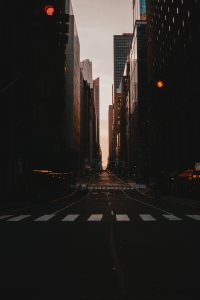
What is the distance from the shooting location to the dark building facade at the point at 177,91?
57.9 m

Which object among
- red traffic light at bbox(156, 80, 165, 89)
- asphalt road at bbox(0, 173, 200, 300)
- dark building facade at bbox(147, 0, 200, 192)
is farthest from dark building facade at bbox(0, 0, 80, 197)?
dark building facade at bbox(147, 0, 200, 192)

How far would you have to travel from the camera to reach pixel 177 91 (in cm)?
7056

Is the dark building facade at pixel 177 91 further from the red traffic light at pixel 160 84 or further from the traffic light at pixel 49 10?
the traffic light at pixel 49 10

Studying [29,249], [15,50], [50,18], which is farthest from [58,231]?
[15,50]

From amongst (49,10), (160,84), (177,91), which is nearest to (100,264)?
(49,10)

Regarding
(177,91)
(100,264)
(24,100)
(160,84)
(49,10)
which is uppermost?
(177,91)

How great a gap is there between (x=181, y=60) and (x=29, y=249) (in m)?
57.1

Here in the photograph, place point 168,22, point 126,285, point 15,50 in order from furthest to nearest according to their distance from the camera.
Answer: point 168,22, point 15,50, point 126,285

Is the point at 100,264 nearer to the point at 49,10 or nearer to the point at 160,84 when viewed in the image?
the point at 49,10

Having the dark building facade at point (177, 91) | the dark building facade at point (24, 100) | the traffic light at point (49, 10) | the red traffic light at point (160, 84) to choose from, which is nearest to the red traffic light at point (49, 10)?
the traffic light at point (49, 10)

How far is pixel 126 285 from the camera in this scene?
6750mm

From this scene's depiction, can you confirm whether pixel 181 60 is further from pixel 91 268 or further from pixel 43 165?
pixel 91 268

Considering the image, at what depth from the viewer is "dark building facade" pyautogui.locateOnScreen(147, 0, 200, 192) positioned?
57.9 m

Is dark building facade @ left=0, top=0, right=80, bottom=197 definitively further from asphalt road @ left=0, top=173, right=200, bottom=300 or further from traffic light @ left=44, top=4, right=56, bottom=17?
asphalt road @ left=0, top=173, right=200, bottom=300
